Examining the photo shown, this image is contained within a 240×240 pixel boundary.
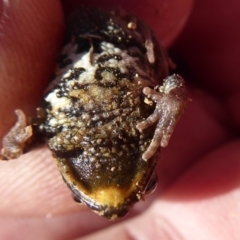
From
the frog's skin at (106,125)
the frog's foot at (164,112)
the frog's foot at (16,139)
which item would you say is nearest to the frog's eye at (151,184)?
the frog's skin at (106,125)

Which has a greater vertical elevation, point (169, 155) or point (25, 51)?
point (25, 51)

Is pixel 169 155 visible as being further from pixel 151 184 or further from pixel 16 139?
pixel 16 139

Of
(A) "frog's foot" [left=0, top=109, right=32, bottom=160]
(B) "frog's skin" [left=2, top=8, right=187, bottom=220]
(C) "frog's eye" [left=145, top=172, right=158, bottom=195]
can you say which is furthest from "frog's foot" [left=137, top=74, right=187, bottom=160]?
(A) "frog's foot" [left=0, top=109, right=32, bottom=160]

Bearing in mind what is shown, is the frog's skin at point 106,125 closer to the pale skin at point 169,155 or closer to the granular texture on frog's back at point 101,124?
the granular texture on frog's back at point 101,124

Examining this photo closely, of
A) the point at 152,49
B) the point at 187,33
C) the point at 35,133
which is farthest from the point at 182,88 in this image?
the point at 187,33

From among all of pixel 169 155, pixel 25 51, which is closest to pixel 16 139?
pixel 25 51

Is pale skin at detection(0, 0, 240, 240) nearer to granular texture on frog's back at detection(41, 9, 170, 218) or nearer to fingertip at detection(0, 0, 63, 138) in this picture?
fingertip at detection(0, 0, 63, 138)

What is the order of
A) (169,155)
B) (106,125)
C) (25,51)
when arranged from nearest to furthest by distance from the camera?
(106,125) → (25,51) → (169,155)
